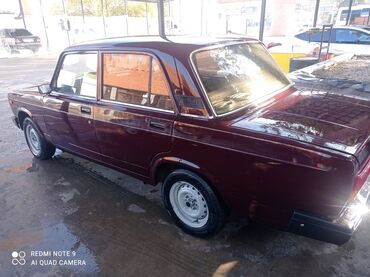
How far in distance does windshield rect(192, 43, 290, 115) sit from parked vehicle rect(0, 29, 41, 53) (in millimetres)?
22150

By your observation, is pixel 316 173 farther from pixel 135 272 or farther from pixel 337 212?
pixel 135 272

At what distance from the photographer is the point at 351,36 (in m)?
11.6

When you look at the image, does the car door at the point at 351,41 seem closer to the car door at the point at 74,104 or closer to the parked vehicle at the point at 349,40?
the parked vehicle at the point at 349,40

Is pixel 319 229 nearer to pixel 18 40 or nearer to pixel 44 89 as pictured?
pixel 44 89

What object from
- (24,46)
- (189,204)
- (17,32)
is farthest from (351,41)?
(17,32)

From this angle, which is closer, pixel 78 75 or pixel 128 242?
pixel 128 242

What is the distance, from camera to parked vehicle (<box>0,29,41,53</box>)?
2112cm

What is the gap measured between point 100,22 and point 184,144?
28938 mm

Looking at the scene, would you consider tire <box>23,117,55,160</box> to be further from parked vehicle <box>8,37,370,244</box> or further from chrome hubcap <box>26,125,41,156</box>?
parked vehicle <box>8,37,370,244</box>

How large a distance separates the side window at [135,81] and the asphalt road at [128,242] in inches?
49.3

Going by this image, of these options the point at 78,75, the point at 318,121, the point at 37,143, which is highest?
the point at 78,75

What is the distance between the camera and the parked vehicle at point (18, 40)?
2112 centimetres

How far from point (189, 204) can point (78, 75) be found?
1999mm

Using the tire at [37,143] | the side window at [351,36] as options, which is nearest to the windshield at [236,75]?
the tire at [37,143]
